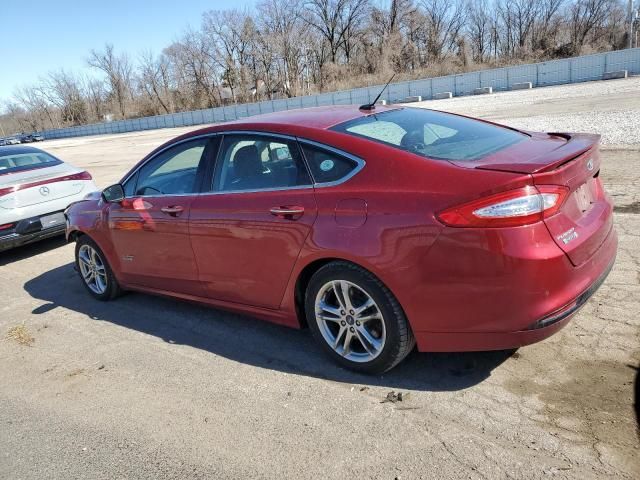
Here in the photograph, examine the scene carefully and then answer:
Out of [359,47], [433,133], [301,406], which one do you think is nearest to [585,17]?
[359,47]

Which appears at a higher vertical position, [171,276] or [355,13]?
[355,13]

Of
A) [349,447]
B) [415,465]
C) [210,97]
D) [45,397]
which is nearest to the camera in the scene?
[415,465]

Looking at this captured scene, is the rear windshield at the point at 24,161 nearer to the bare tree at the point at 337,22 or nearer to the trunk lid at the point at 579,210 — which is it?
the trunk lid at the point at 579,210

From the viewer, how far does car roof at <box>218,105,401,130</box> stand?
355cm

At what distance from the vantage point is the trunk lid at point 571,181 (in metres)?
2.74

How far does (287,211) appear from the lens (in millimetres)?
3357

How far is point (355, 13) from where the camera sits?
3221 inches

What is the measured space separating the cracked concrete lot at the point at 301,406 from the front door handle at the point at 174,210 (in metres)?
1.00

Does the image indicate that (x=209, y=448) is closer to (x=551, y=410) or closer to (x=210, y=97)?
(x=551, y=410)

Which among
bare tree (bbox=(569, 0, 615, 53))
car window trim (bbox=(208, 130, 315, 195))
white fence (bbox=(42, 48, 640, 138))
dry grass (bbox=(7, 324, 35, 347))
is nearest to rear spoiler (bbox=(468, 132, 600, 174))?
car window trim (bbox=(208, 130, 315, 195))

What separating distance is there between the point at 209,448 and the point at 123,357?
1.54 metres

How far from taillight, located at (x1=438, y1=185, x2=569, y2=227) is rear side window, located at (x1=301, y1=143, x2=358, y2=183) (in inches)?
29.9

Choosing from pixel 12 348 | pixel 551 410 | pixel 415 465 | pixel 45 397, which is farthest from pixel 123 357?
pixel 551 410

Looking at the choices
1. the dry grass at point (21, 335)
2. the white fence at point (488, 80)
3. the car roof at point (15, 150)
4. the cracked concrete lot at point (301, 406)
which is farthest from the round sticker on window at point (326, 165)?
the white fence at point (488, 80)
